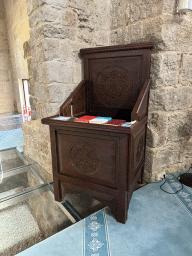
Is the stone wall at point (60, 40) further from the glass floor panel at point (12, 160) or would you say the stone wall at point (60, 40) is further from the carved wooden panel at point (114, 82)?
the glass floor panel at point (12, 160)

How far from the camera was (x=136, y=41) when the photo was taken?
1843 millimetres

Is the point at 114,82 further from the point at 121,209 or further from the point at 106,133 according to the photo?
the point at 121,209

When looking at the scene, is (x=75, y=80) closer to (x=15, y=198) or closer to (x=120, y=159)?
(x=120, y=159)

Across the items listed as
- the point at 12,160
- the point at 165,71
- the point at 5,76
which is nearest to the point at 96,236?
the point at 165,71

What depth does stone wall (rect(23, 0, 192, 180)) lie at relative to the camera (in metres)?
1.66

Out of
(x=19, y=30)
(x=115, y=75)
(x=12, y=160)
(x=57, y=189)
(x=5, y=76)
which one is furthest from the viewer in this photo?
(x=5, y=76)

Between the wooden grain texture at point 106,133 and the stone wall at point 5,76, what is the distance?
6.35 meters

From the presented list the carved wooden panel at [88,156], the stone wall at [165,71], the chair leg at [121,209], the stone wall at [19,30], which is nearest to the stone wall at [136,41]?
the stone wall at [165,71]

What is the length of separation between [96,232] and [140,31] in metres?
1.83

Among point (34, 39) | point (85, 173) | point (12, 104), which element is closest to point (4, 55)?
point (12, 104)

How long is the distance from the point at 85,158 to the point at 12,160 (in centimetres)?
179

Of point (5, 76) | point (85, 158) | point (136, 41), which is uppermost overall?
Answer: point (5, 76)

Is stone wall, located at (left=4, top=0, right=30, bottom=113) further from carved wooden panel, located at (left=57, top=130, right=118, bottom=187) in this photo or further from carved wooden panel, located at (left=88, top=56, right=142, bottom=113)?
carved wooden panel, located at (left=57, top=130, right=118, bottom=187)

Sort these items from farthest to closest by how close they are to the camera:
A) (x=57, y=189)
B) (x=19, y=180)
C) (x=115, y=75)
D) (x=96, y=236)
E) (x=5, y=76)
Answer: (x=5, y=76) < (x=19, y=180) < (x=115, y=75) < (x=57, y=189) < (x=96, y=236)
